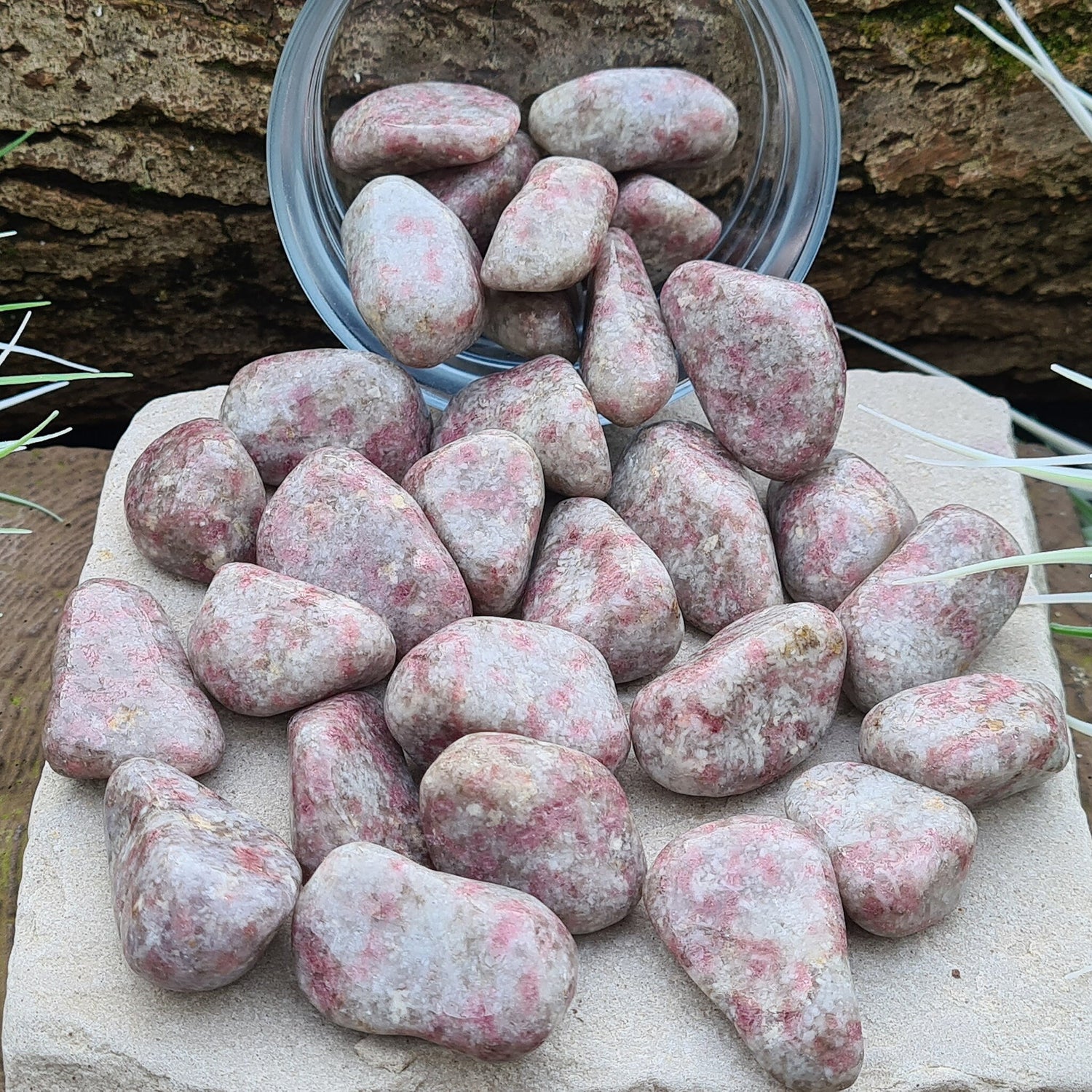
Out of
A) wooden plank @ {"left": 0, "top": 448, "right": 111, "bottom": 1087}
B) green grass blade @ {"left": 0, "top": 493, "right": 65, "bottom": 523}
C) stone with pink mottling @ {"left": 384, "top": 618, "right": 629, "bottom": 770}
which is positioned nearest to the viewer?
stone with pink mottling @ {"left": 384, "top": 618, "right": 629, "bottom": 770}

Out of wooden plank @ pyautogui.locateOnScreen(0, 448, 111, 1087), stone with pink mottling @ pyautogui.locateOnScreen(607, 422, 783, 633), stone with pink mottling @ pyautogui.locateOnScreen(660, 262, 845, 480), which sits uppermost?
stone with pink mottling @ pyautogui.locateOnScreen(660, 262, 845, 480)

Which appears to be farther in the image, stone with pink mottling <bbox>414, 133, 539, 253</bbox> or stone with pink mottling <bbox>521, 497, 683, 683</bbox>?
stone with pink mottling <bbox>414, 133, 539, 253</bbox>

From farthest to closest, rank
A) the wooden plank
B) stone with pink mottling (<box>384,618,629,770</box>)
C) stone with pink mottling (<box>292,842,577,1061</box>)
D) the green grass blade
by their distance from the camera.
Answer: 1. the green grass blade
2. the wooden plank
3. stone with pink mottling (<box>384,618,629,770</box>)
4. stone with pink mottling (<box>292,842,577,1061</box>)

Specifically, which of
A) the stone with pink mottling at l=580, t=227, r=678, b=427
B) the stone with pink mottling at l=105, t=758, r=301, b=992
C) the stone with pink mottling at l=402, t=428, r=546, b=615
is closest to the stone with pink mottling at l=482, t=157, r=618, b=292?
the stone with pink mottling at l=580, t=227, r=678, b=427

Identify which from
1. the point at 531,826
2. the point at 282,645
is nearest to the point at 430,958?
the point at 531,826

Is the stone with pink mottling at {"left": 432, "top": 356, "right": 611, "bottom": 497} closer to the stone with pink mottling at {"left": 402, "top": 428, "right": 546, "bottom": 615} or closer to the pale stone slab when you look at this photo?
the stone with pink mottling at {"left": 402, "top": 428, "right": 546, "bottom": 615}

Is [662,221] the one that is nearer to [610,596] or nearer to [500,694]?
[610,596]

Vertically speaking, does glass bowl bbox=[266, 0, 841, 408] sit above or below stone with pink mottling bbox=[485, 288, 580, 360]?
above

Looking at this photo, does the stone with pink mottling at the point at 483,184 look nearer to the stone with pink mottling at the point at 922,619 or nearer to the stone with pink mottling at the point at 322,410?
the stone with pink mottling at the point at 322,410
